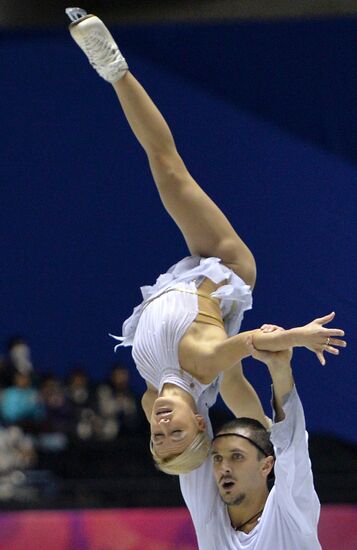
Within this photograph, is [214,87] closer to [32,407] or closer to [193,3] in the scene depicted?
[193,3]

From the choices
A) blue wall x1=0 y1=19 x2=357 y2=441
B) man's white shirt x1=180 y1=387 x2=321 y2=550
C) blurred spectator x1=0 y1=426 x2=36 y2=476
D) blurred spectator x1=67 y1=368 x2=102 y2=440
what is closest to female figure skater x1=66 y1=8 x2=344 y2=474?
man's white shirt x1=180 y1=387 x2=321 y2=550

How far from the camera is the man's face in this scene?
3.40 meters

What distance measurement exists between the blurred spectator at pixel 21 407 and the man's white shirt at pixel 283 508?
13.8ft

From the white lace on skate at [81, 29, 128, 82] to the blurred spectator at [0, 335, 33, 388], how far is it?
365 centimetres

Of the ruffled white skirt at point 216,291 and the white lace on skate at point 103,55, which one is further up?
the white lace on skate at point 103,55

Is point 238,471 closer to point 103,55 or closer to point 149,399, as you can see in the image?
point 149,399

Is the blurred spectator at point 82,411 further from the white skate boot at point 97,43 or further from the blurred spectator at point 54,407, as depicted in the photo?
the white skate boot at point 97,43

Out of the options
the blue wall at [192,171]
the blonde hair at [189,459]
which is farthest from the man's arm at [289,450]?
the blue wall at [192,171]

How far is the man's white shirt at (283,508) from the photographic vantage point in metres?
3.17

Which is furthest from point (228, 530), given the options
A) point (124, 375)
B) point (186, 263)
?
point (124, 375)

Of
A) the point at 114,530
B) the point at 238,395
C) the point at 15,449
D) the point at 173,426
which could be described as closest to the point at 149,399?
the point at 238,395

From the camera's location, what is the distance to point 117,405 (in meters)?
8.32

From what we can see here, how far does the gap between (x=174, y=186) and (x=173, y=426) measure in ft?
3.89

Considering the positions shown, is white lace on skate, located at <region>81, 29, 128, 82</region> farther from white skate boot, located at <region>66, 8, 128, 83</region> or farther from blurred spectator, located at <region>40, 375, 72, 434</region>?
blurred spectator, located at <region>40, 375, 72, 434</region>
